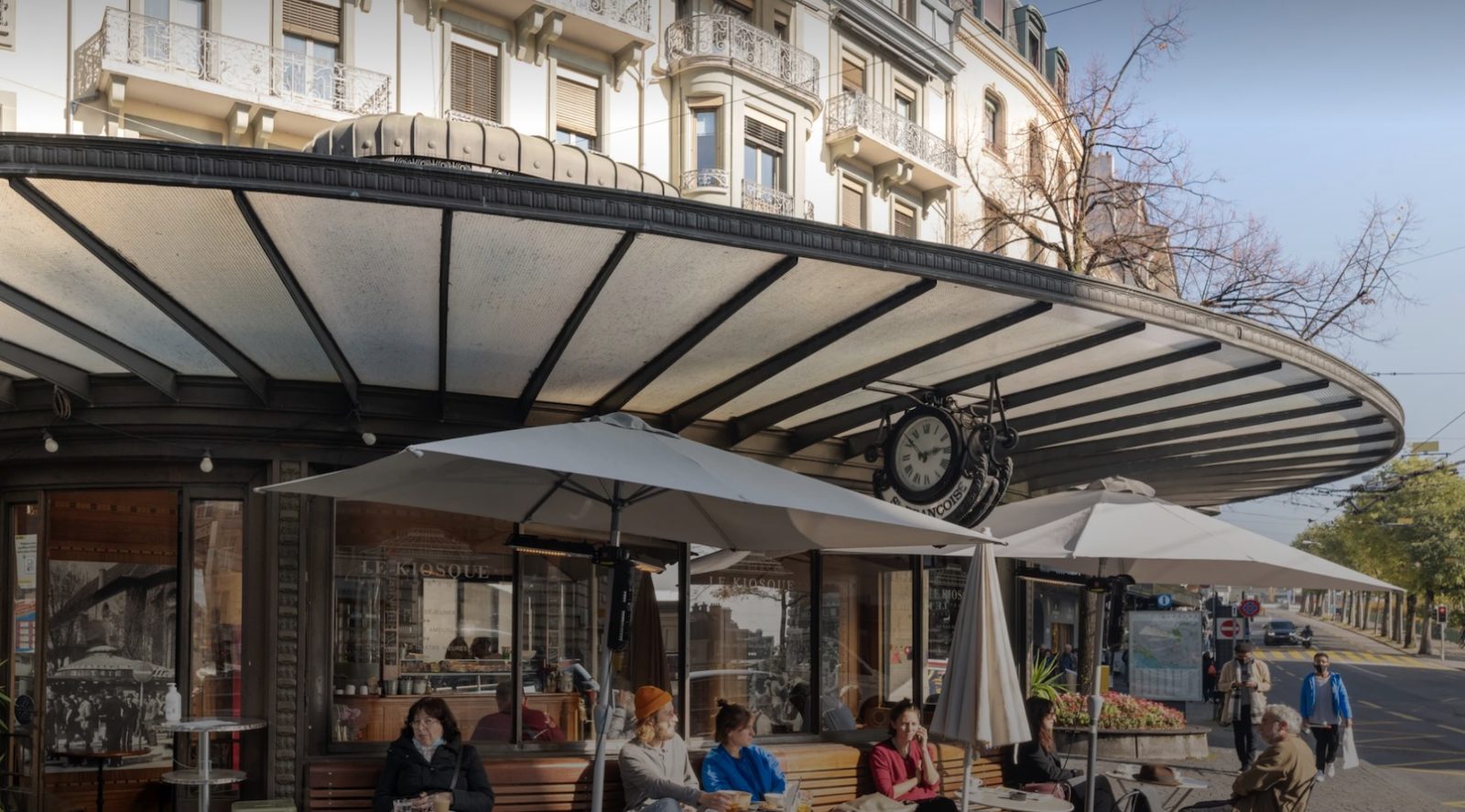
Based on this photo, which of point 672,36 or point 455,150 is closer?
point 455,150

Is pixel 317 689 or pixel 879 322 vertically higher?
pixel 879 322

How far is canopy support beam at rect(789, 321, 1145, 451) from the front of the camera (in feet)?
28.7

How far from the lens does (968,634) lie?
8.27 m

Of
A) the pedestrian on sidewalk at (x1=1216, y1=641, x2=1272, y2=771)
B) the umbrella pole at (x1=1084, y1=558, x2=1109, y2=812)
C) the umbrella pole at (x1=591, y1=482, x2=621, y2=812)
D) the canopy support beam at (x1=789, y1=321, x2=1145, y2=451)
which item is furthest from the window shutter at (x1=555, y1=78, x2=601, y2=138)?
the umbrella pole at (x1=591, y1=482, x2=621, y2=812)

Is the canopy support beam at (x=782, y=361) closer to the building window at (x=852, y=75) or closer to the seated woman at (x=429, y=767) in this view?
the seated woman at (x=429, y=767)

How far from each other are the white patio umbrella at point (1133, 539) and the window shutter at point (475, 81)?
18.0 metres

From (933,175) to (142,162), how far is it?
99.1 ft

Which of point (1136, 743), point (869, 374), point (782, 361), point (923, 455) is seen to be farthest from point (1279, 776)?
point (1136, 743)

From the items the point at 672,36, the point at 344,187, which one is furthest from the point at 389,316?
the point at 672,36

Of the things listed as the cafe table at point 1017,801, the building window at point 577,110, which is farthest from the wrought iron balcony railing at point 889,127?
the cafe table at point 1017,801

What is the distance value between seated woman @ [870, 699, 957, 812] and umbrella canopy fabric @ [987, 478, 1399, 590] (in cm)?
139

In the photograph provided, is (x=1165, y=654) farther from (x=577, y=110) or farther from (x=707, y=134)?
(x=577, y=110)

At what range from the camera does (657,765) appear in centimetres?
809

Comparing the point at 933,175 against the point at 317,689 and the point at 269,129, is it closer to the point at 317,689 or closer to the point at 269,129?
the point at 269,129
